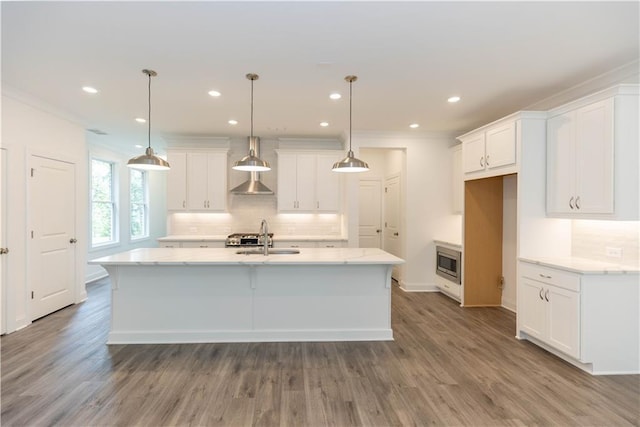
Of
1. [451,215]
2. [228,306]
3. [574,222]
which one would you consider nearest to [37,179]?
[228,306]

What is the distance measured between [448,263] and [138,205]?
710 cm

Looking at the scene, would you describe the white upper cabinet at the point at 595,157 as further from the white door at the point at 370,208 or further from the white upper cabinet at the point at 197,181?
the white upper cabinet at the point at 197,181

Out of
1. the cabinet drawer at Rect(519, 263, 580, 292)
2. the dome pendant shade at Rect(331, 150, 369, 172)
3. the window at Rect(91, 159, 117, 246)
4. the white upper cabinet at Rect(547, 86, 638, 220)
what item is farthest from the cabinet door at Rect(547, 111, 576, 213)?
the window at Rect(91, 159, 117, 246)

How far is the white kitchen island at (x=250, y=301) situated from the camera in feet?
11.1

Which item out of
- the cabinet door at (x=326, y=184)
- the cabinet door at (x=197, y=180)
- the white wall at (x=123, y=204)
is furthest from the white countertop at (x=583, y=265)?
the white wall at (x=123, y=204)

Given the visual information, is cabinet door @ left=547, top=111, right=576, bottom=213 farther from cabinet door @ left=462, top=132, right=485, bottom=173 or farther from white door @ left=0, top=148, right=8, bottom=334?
white door @ left=0, top=148, right=8, bottom=334

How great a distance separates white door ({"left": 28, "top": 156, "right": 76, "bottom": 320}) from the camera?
13.3ft

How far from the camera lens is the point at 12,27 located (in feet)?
7.95

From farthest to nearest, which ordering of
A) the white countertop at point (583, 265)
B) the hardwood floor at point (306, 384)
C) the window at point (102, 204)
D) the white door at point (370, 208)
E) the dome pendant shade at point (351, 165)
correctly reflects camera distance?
1. the white door at point (370, 208)
2. the window at point (102, 204)
3. the dome pendant shade at point (351, 165)
4. the white countertop at point (583, 265)
5. the hardwood floor at point (306, 384)

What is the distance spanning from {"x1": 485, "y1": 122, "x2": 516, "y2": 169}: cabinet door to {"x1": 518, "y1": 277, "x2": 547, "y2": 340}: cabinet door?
1385 millimetres

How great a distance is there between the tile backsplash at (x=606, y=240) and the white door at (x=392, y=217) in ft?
9.03

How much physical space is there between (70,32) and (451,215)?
5.47m

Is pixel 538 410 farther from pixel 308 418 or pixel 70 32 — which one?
pixel 70 32

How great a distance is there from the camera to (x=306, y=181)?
5848 millimetres
